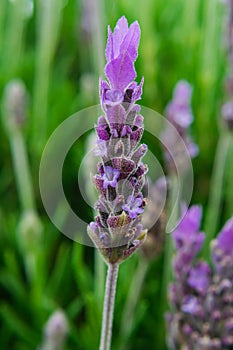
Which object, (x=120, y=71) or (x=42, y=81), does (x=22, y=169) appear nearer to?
(x=42, y=81)

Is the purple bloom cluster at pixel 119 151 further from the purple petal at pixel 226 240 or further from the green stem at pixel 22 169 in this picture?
the green stem at pixel 22 169

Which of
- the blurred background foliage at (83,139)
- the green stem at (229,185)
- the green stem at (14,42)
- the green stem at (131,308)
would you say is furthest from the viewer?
the green stem at (14,42)

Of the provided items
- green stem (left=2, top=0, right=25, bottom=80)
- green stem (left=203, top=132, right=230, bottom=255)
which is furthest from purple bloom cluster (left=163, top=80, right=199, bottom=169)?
green stem (left=2, top=0, right=25, bottom=80)

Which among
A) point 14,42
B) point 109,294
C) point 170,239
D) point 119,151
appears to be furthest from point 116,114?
point 14,42

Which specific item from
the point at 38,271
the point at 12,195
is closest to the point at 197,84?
A: the point at 12,195

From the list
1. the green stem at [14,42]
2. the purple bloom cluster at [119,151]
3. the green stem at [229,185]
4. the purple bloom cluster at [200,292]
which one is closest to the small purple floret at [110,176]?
the purple bloom cluster at [119,151]

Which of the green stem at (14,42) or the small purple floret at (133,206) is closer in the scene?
the small purple floret at (133,206)

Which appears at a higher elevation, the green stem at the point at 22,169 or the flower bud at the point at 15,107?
the flower bud at the point at 15,107

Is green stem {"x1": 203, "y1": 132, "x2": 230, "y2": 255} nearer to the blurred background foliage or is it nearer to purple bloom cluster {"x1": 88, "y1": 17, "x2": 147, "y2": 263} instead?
the blurred background foliage
